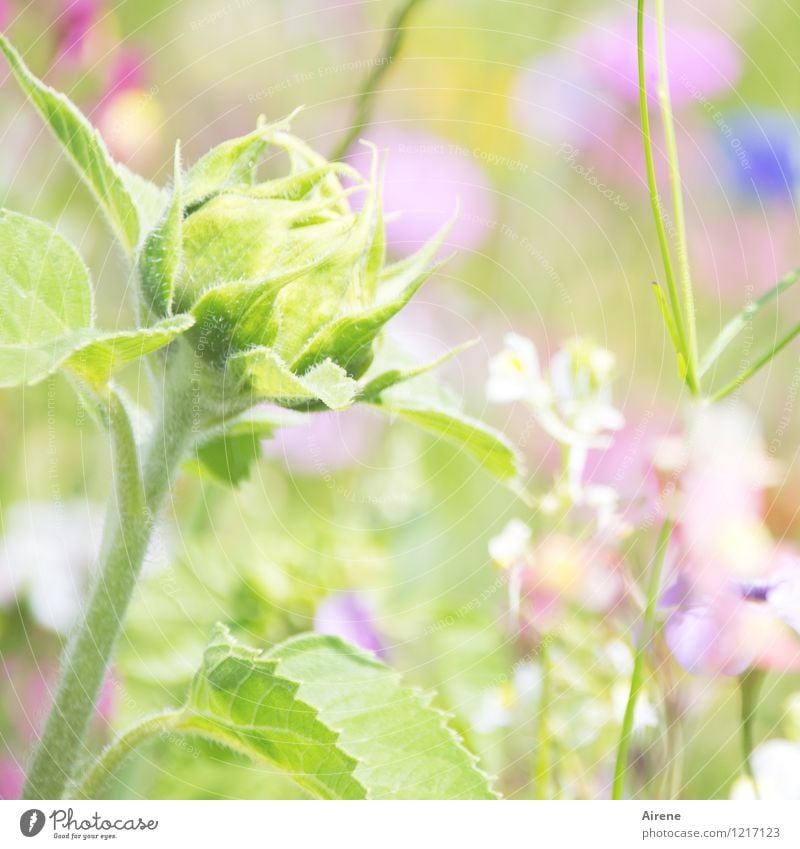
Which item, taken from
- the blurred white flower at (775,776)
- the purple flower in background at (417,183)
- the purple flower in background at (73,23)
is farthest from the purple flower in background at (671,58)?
the blurred white flower at (775,776)

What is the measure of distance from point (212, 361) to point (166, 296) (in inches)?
1.4

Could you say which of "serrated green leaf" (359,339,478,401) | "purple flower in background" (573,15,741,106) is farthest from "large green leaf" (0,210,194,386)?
"purple flower in background" (573,15,741,106)

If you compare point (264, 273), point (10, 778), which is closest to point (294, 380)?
point (264, 273)

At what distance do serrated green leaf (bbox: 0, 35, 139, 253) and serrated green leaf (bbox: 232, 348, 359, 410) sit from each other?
100 mm

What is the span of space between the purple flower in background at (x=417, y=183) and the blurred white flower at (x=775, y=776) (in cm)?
52

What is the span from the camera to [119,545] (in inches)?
19.8

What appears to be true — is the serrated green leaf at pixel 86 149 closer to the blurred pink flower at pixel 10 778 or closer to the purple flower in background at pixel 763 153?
the blurred pink flower at pixel 10 778

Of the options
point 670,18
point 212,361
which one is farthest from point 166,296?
point 670,18

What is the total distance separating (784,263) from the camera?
1.25 meters

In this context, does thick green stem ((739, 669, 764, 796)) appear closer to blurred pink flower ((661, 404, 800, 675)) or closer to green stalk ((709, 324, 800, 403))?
blurred pink flower ((661, 404, 800, 675))

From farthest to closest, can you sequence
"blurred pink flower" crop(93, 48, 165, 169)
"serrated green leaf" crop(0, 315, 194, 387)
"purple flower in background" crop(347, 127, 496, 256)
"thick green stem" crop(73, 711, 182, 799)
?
"purple flower in background" crop(347, 127, 496, 256) < "blurred pink flower" crop(93, 48, 165, 169) < "thick green stem" crop(73, 711, 182, 799) < "serrated green leaf" crop(0, 315, 194, 387)

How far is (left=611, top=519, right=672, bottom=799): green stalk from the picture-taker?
625mm
